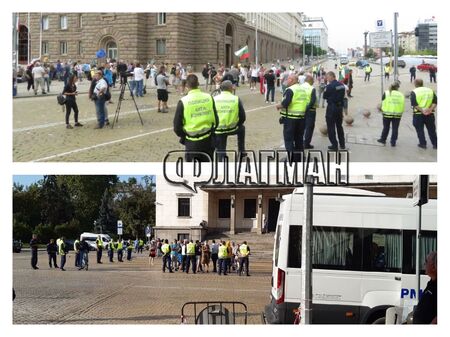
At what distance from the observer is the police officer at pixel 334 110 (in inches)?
331

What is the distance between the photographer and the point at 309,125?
841 centimetres

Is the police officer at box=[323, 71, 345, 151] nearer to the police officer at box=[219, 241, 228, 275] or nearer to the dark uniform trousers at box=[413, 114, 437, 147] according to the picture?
the dark uniform trousers at box=[413, 114, 437, 147]

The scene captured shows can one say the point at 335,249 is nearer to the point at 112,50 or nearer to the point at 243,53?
the point at 243,53

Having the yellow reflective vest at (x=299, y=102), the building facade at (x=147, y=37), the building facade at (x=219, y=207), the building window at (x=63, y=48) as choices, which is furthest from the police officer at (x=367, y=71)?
the building window at (x=63, y=48)

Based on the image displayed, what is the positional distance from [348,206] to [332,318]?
116 cm

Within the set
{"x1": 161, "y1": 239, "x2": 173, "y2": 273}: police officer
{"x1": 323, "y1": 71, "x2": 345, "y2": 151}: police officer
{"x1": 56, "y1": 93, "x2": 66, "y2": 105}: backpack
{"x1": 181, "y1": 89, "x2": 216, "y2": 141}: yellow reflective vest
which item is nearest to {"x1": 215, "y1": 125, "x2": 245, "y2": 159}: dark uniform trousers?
{"x1": 181, "y1": 89, "x2": 216, "y2": 141}: yellow reflective vest

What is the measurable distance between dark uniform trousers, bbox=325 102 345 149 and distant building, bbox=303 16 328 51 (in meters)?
0.85

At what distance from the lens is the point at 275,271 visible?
6797mm

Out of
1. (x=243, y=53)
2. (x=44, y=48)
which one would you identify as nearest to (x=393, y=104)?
(x=243, y=53)

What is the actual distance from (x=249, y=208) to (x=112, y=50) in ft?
9.84

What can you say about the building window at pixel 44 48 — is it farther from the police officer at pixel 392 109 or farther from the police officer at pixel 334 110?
the police officer at pixel 392 109

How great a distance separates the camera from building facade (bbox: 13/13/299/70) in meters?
8.31
